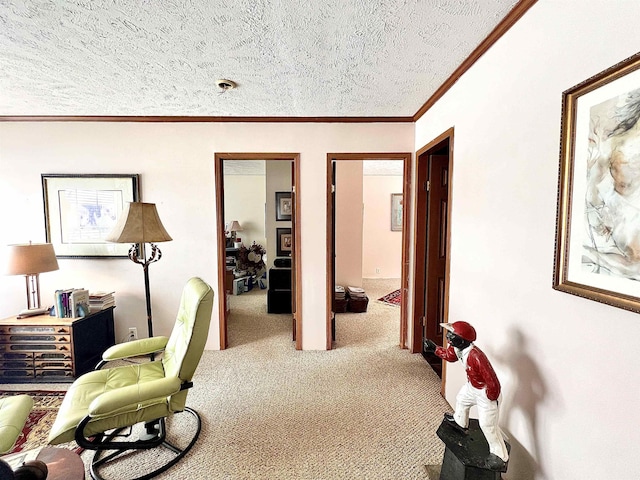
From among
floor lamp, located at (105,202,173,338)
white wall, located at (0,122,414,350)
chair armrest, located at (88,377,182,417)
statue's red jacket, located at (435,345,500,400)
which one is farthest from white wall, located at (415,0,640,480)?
floor lamp, located at (105,202,173,338)

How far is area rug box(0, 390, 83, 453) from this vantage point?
177 cm

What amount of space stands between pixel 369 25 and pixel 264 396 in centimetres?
260

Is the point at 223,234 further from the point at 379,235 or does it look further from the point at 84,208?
the point at 379,235

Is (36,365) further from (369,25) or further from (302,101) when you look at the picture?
(369,25)

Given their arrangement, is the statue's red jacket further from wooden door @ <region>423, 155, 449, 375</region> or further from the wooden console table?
the wooden console table

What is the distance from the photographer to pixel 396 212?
666 cm

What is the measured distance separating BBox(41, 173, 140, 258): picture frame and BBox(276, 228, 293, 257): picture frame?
7.18 feet

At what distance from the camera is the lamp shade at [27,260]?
2.37m

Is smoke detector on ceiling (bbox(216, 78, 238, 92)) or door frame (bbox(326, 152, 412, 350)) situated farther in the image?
door frame (bbox(326, 152, 412, 350))

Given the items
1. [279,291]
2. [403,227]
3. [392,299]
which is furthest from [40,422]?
[392,299]

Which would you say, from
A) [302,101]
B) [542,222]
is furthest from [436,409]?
[302,101]

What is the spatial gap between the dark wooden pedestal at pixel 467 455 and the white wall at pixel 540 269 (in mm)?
197

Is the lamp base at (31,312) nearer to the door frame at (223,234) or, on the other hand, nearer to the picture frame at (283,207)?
the door frame at (223,234)

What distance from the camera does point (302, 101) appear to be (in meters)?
2.46
